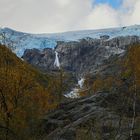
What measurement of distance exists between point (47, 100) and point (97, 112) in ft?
119

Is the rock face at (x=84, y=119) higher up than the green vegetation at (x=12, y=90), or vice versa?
the green vegetation at (x=12, y=90)

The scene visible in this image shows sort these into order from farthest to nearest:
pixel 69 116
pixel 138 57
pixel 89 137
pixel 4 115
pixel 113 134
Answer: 1. pixel 69 116
2. pixel 138 57
3. pixel 113 134
4. pixel 4 115
5. pixel 89 137

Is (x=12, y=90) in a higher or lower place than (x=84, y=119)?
higher

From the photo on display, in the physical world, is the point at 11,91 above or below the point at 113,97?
above

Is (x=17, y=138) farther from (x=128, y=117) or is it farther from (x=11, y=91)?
(x=128, y=117)

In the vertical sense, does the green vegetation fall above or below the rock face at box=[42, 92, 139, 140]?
above

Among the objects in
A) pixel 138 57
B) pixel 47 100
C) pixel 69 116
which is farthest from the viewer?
pixel 47 100

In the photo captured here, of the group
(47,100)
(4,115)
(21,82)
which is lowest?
(47,100)

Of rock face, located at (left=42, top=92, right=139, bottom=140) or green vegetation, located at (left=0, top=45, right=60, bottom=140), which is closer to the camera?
green vegetation, located at (left=0, top=45, right=60, bottom=140)

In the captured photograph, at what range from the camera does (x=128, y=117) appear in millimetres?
51750

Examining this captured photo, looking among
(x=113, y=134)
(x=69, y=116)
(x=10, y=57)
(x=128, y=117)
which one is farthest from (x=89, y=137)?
(x=69, y=116)

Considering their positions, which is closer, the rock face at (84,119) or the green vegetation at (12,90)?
the green vegetation at (12,90)

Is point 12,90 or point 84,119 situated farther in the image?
point 84,119

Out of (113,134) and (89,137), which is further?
(113,134)
